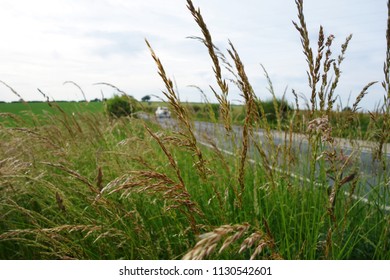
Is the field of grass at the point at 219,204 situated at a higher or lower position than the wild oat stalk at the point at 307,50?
lower

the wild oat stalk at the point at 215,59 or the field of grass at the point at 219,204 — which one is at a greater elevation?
the wild oat stalk at the point at 215,59

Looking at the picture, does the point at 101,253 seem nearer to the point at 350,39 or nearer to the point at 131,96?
the point at 131,96

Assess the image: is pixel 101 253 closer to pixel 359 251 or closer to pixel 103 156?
pixel 103 156

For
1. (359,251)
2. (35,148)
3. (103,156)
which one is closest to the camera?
(359,251)

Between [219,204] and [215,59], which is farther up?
[215,59]

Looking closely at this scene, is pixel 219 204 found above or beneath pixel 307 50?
beneath

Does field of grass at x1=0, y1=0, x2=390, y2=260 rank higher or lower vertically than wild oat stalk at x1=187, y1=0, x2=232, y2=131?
lower

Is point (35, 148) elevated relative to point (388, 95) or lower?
lower

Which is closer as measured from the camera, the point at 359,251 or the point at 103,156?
the point at 359,251

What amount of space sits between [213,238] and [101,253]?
1.66 meters

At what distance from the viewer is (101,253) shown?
2.37 meters
